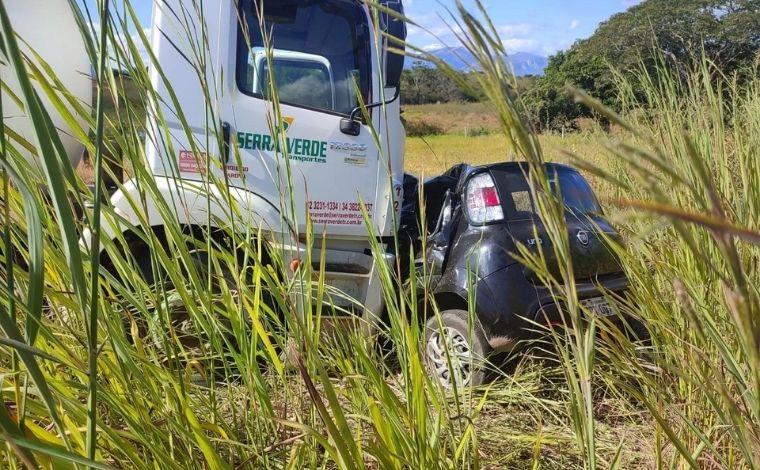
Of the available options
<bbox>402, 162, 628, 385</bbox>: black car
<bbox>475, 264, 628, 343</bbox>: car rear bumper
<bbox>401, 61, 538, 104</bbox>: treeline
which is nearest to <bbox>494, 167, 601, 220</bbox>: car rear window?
<bbox>402, 162, 628, 385</bbox>: black car

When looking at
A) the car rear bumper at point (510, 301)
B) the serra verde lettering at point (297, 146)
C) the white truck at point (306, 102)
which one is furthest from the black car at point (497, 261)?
the serra verde lettering at point (297, 146)

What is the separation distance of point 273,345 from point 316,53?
2441 millimetres

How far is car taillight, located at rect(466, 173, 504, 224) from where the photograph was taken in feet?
9.86

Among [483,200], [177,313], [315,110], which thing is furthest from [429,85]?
[177,313]

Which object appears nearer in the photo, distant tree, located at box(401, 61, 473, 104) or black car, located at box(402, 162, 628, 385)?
distant tree, located at box(401, 61, 473, 104)

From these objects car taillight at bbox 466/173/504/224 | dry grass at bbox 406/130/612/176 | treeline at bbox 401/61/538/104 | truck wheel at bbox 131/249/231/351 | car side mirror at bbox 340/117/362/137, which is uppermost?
treeline at bbox 401/61/538/104

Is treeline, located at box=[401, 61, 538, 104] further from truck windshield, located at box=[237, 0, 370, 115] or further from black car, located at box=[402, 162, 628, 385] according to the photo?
black car, located at box=[402, 162, 628, 385]

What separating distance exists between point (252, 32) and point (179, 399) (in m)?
2.56

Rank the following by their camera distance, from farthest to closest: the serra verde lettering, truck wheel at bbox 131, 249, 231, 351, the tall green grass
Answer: the serra verde lettering → truck wheel at bbox 131, 249, 231, 351 → the tall green grass

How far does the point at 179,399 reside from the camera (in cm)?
89

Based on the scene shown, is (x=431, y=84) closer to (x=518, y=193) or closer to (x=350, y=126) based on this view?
(x=350, y=126)

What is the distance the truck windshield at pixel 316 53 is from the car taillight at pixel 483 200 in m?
0.76

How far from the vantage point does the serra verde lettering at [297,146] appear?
2990 millimetres

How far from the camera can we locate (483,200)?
3.06 metres
